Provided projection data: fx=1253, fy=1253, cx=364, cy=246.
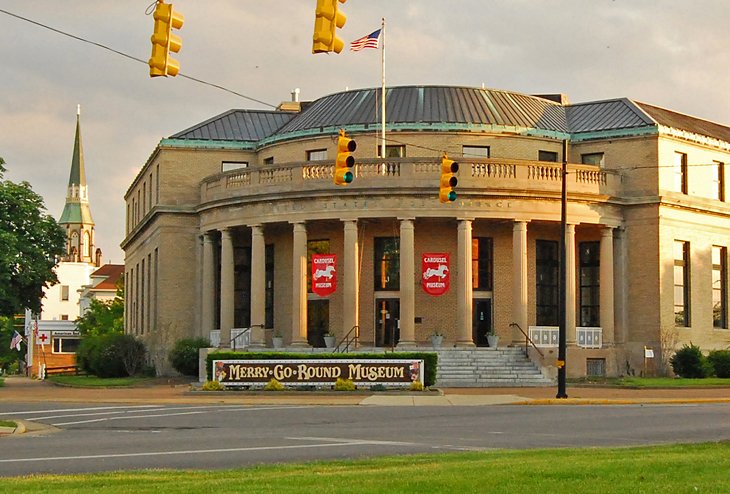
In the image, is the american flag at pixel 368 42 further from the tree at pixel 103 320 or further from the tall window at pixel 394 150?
the tree at pixel 103 320

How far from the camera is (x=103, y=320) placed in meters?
117

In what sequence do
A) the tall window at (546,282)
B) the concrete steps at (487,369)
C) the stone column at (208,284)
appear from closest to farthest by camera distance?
the concrete steps at (487,369)
the tall window at (546,282)
the stone column at (208,284)

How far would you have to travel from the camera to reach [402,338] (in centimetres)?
5262

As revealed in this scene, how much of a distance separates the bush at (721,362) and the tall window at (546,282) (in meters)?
7.05

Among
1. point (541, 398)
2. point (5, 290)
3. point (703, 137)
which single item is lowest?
point (541, 398)

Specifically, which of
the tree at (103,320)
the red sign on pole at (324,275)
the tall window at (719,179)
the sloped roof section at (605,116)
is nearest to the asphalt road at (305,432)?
the red sign on pole at (324,275)

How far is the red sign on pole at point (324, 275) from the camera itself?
177 feet

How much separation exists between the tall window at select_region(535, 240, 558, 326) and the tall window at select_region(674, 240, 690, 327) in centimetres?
556

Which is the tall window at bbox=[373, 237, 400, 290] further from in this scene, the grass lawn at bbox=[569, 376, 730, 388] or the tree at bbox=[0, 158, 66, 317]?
the tree at bbox=[0, 158, 66, 317]

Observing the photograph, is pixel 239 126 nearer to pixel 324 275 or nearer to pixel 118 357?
pixel 118 357

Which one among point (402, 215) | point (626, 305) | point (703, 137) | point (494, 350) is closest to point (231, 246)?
point (402, 215)

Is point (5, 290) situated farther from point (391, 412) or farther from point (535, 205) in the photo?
point (391, 412)

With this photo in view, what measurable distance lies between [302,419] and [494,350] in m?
21.6

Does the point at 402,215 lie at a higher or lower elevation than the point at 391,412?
higher
